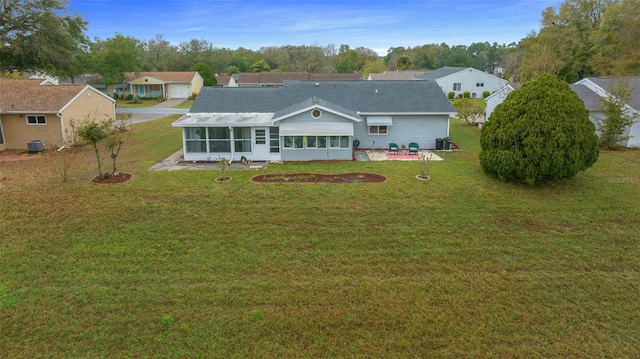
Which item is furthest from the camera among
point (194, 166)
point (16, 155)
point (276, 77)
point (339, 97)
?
point (276, 77)

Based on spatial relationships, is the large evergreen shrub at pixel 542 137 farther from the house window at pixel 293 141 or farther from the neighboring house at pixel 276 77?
the neighboring house at pixel 276 77

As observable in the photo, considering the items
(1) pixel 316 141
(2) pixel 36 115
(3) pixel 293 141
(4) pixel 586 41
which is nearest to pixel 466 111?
(1) pixel 316 141

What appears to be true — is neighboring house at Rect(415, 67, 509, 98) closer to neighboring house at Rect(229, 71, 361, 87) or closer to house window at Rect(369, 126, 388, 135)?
neighboring house at Rect(229, 71, 361, 87)

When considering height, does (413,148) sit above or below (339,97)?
below

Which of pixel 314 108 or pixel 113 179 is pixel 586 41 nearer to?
pixel 314 108

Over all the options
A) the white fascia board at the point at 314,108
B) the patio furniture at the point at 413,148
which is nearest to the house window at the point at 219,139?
the white fascia board at the point at 314,108

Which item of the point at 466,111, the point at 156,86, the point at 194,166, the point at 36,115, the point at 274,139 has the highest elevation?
the point at 156,86

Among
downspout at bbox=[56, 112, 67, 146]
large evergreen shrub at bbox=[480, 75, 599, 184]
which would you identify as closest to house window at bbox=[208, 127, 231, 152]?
downspout at bbox=[56, 112, 67, 146]

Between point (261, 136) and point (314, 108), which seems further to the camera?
point (261, 136)
